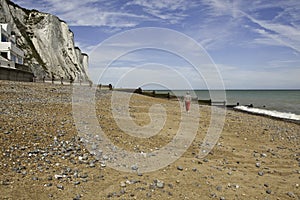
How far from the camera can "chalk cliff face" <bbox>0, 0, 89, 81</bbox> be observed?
63.2 meters

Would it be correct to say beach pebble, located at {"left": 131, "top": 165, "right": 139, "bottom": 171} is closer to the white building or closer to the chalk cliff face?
the white building

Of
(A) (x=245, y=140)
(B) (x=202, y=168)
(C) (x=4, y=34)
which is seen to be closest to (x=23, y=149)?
(B) (x=202, y=168)

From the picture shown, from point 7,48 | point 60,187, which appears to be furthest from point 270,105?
point 60,187

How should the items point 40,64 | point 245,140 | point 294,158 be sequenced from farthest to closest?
point 40,64, point 245,140, point 294,158

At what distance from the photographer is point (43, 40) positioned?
74.9 meters

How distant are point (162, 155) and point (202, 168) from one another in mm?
1389

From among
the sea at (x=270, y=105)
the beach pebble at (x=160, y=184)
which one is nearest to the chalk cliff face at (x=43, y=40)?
the sea at (x=270, y=105)

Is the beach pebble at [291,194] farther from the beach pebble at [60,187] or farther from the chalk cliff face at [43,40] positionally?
the chalk cliff face at [43,40]

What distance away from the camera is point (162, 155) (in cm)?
858

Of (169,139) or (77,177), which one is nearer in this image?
(77,177)

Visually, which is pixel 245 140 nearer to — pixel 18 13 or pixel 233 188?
pixel 233 188

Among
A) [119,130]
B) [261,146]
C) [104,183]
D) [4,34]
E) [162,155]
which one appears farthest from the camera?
[4,34]

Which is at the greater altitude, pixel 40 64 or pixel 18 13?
pixel 18 13

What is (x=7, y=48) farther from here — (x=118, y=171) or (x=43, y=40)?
(x=118, y=171)
